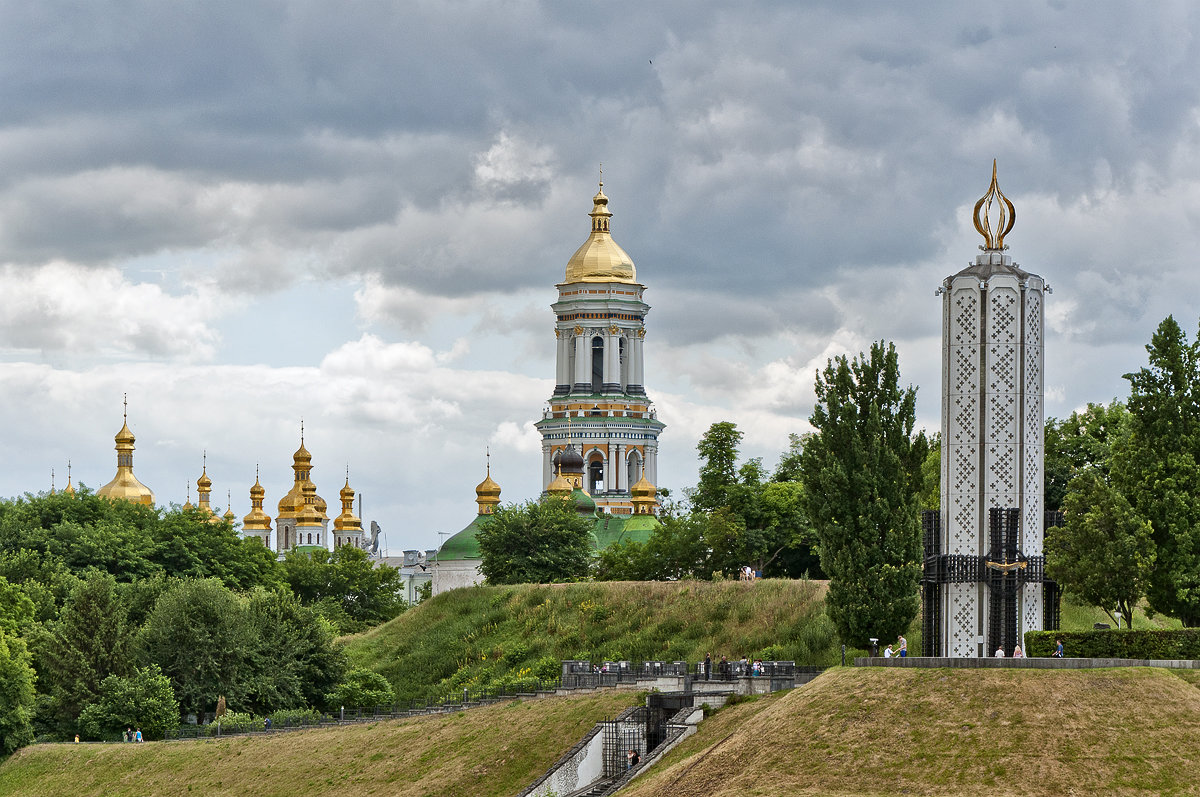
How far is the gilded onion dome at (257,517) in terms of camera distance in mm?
167000

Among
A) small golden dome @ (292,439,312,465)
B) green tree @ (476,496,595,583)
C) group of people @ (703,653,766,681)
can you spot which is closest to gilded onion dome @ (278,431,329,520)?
small golden dome @ (292,439,312,465)

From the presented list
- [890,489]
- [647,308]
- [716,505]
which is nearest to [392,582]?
[647,308]

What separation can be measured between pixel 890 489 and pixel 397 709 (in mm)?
17599

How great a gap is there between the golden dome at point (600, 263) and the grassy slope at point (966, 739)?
93424 millimetres

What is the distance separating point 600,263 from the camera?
437 ft

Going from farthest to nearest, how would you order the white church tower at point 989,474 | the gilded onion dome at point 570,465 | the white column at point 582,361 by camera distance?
1. the white column at point 582,361
2. the gilded onion dome at point 570,465
3. the white church tower at point 989,474

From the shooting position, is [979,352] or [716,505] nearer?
[979,352]

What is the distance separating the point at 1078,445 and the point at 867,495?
2051 centimetres

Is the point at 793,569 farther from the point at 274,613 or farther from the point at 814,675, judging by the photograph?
the point at 814,675

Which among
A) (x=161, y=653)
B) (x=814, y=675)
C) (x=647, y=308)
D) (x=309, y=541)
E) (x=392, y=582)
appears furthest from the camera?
(x=309, y=541)

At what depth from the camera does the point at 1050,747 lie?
35.7 m

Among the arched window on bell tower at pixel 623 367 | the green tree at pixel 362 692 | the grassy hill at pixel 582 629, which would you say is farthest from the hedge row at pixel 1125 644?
the arched window on bell tower at pixel 623 367

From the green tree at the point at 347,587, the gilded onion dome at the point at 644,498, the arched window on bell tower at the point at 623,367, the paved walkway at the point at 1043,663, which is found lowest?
the green tree at the point at 347,587

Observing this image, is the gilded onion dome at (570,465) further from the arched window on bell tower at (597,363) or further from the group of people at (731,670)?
the group of people at (731,670)
